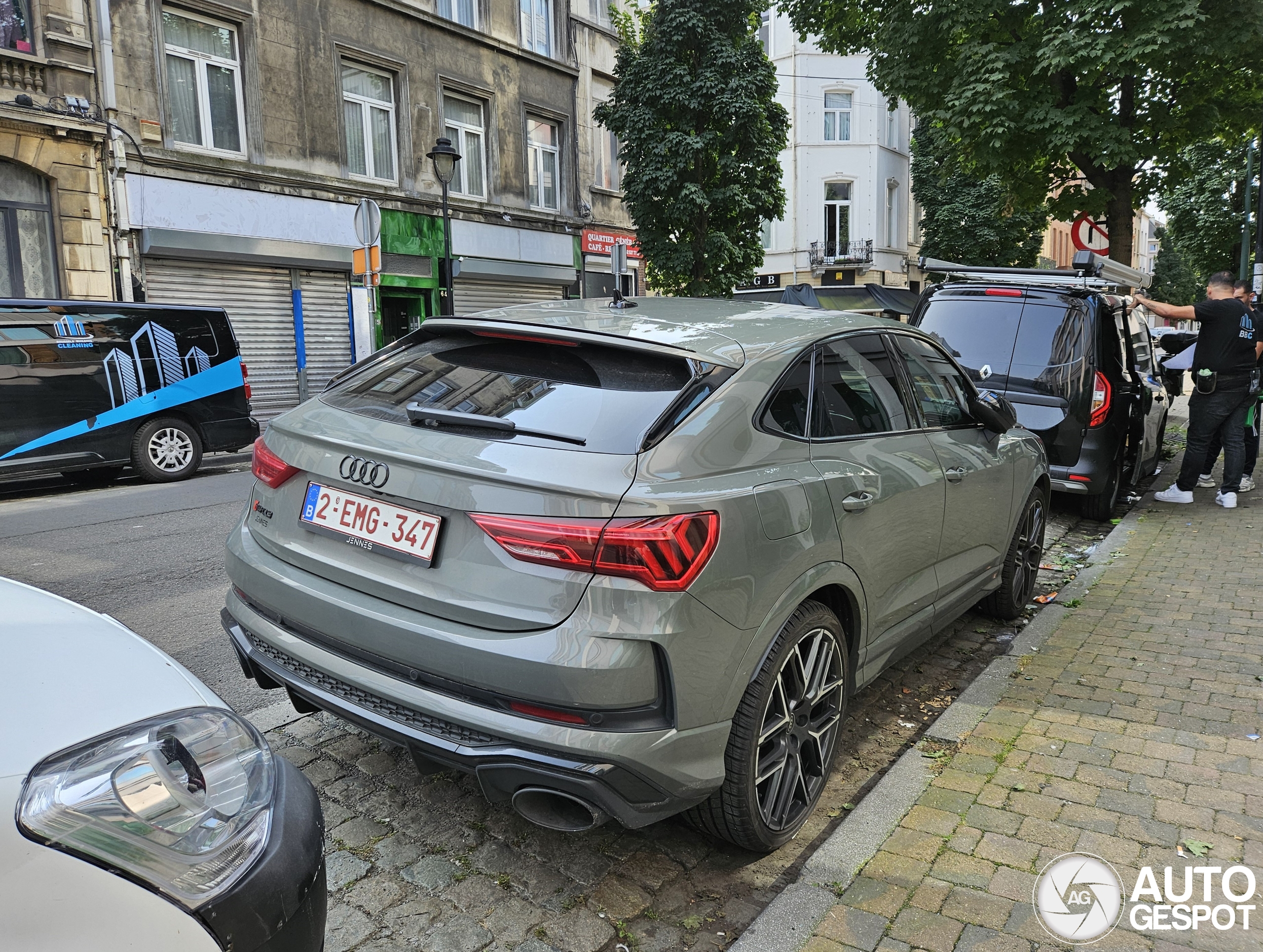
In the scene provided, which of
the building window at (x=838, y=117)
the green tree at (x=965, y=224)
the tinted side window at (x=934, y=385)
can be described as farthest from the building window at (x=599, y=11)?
the tinted side window at (x=934, y=385)

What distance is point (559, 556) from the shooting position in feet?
7.54

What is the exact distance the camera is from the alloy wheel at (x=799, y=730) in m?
2.78

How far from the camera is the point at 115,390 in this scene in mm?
10258

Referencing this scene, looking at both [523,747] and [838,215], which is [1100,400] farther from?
[838,215]

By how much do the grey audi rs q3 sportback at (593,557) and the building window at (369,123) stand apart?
1727 cm

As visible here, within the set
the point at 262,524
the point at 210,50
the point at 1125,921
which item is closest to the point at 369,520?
the point at 262,524

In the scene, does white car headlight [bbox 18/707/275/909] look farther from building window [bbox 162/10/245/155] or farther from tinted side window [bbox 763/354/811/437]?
building window [bbox 162/10/245/155]

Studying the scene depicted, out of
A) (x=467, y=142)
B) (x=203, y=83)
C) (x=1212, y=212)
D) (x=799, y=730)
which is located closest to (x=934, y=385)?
(x=799, y=730)

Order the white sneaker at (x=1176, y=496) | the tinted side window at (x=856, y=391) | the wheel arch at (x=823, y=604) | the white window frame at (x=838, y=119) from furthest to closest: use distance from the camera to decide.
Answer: the white window frame at (x=838, y=119)
the white sneaker at (x=1176, y=496)
the tinted side window at (x=856, y=391)
the wheel arch at (x=823, y=604)

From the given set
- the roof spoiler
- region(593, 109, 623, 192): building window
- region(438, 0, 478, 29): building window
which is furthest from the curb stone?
region(593, 109, 623, 192): building window

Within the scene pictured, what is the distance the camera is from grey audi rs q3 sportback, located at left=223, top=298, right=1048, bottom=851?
7.54 ft

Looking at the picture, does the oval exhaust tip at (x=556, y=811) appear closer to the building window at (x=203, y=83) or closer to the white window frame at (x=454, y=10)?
the building window at (x=203, y=83)

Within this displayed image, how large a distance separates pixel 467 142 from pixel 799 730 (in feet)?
67.9

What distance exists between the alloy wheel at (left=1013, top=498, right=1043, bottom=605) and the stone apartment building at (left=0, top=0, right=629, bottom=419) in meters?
14.1
